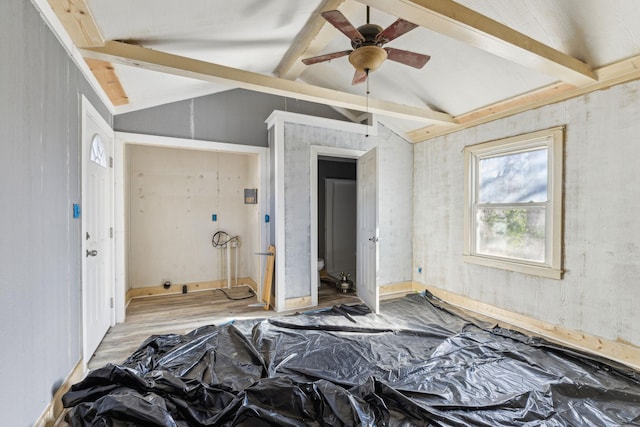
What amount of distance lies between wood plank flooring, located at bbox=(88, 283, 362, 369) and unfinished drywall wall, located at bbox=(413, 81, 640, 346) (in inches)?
86.2

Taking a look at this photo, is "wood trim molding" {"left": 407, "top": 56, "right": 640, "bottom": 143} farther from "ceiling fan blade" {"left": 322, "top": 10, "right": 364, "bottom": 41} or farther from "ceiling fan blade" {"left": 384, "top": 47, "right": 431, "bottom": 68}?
"ceiling fan blade" {"left": 322, "top": 10, "right": 364, "bottom": 41}

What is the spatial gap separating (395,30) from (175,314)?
3794 millimetres

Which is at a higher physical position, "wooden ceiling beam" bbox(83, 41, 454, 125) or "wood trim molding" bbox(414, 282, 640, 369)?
"wooden ceiling beam" bbox(83, 41, 454, 125)

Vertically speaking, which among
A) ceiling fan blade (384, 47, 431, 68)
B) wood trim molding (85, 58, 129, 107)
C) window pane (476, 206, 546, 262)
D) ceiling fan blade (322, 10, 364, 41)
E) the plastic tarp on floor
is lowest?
the plastic tarp on floor

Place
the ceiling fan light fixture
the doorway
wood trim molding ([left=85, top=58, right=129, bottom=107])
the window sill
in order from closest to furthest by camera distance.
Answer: the ceiling fan light fixture, wood trim molding ([left=85, top=58, right=129, bottom=107]), the window sill, the doorway

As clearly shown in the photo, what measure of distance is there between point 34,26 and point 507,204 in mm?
4354

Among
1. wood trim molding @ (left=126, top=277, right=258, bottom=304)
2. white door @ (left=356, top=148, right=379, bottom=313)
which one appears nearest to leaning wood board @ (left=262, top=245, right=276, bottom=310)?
wood trim molding @ (left=126, top=277, right=258, bottom=304)

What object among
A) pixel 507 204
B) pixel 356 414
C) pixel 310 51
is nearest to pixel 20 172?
pixel 356 414

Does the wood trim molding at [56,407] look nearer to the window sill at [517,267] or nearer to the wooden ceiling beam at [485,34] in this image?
the wooden ceiling beam at [485,34]

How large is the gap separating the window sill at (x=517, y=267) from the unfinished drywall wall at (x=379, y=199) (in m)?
1.10

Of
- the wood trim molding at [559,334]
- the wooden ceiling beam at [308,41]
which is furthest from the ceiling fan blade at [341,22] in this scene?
the wood trim molding at [559,334]

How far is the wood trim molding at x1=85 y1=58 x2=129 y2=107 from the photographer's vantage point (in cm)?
245

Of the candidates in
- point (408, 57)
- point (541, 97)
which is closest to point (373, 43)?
point (408, 57)

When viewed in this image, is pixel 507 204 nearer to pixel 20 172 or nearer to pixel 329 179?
pixel 329 179
